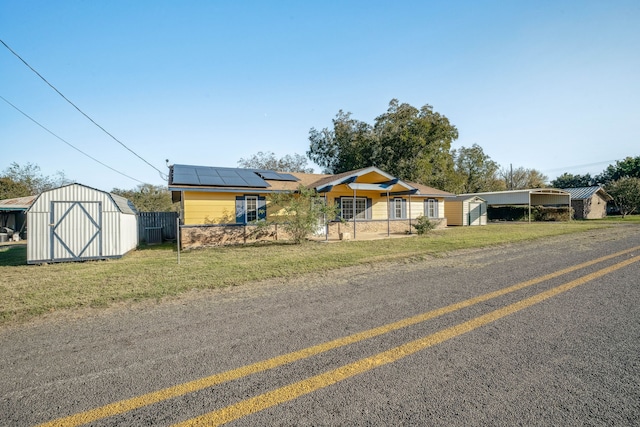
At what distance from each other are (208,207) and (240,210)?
1.63m

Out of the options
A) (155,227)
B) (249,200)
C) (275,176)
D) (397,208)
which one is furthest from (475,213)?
(155,227)

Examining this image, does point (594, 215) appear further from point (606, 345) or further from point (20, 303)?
point (20, 303)

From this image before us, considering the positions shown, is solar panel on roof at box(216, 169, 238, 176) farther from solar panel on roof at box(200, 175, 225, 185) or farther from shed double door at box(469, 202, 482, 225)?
shed double door at box(469, 202, 482, 225)

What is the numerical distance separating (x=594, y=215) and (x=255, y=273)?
43.5m

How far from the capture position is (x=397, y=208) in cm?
2169

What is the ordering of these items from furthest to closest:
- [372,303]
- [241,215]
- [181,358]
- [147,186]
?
1. [147,186]
2. [241,215]
3. [372,303]
4. [181,358]

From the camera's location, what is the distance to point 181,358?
3.21m

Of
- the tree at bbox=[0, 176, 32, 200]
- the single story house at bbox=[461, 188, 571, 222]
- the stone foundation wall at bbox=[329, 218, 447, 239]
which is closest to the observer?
the stone foundation wall at bbox=[329, 218, 447, 239]

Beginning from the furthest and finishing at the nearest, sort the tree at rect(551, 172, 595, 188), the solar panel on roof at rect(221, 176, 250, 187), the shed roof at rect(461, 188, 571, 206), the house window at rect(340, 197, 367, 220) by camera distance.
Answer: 1. the tree at rect(551, 172, 595, 188)
2. the shed roof at rect(461, 188, 571, 206)
3. the house window at rect(340, 197, 367, 220)
4. the solar panel on roof at rect(221, 176, 250, 187)

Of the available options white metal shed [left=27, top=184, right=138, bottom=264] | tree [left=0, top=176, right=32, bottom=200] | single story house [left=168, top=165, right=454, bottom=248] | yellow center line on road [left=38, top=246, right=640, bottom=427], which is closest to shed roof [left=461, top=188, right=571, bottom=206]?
single story house [left=168, top=165, right=454, bottom=248]

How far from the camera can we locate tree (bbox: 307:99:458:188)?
29.8m

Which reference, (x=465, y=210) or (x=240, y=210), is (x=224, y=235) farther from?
(x=465, y=210)

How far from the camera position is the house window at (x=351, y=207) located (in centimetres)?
1959

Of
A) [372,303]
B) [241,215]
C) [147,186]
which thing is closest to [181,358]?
[372,303]
